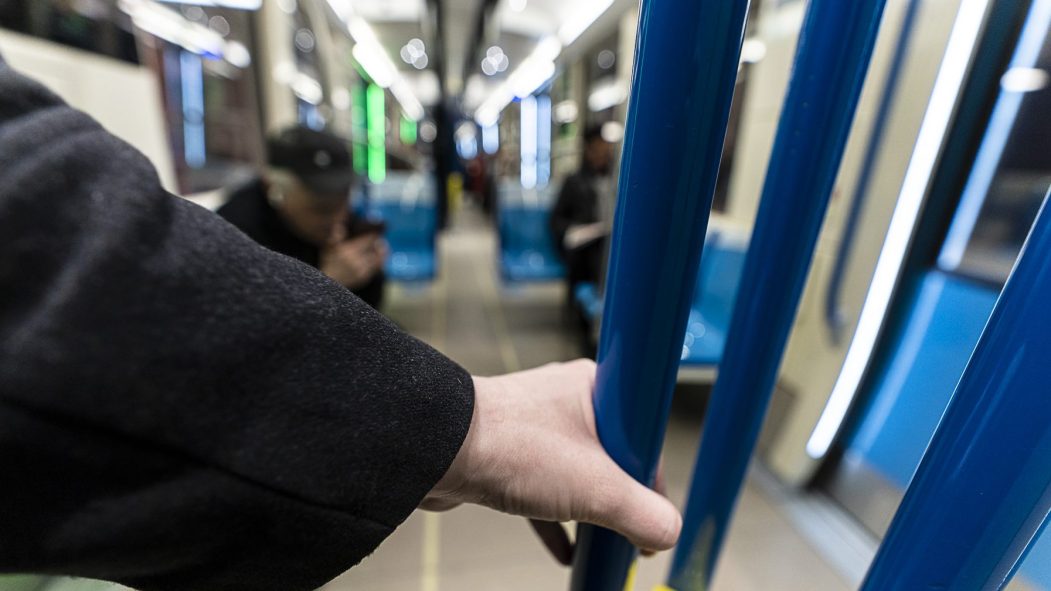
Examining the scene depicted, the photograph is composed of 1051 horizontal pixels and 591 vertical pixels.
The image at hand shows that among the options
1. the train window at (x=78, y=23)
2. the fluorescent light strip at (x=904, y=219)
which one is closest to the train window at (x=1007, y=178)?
the fluorescent light strip at (x=904, y=219)

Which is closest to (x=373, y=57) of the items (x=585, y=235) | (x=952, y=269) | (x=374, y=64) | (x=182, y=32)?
(x=374, y=64)

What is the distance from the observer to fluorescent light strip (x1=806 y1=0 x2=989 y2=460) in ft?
4.17

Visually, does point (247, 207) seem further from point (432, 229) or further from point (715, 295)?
point (715, 295)

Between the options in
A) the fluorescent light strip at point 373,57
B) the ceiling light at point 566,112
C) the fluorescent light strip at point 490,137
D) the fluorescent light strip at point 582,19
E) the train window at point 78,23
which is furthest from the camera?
the fluorescent light strip at point 490,137

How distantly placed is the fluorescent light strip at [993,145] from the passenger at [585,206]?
2.07m

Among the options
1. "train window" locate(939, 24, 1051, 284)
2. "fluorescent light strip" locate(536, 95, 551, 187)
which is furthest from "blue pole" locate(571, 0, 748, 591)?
"fluorescent light strip" locate(536, 95, 551, 187)

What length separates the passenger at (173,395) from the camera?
0.87 ft

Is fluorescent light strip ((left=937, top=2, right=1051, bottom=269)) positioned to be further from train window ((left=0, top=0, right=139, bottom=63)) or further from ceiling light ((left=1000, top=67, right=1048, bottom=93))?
train window ((left=0, top=0, right=139, bottom=63))

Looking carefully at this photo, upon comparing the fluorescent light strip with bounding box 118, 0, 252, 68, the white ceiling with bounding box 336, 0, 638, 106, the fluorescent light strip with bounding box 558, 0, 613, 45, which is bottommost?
the fluorescent light strip with bounding box 118, 0, 252, 68

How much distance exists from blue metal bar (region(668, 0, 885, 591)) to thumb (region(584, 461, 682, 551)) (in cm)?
15

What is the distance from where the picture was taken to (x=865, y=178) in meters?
1.57

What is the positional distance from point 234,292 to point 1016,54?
6.00ft

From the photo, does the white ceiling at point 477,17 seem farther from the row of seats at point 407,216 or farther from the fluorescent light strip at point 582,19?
the row of seats at point 407,216

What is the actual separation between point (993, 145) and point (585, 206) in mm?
2388
